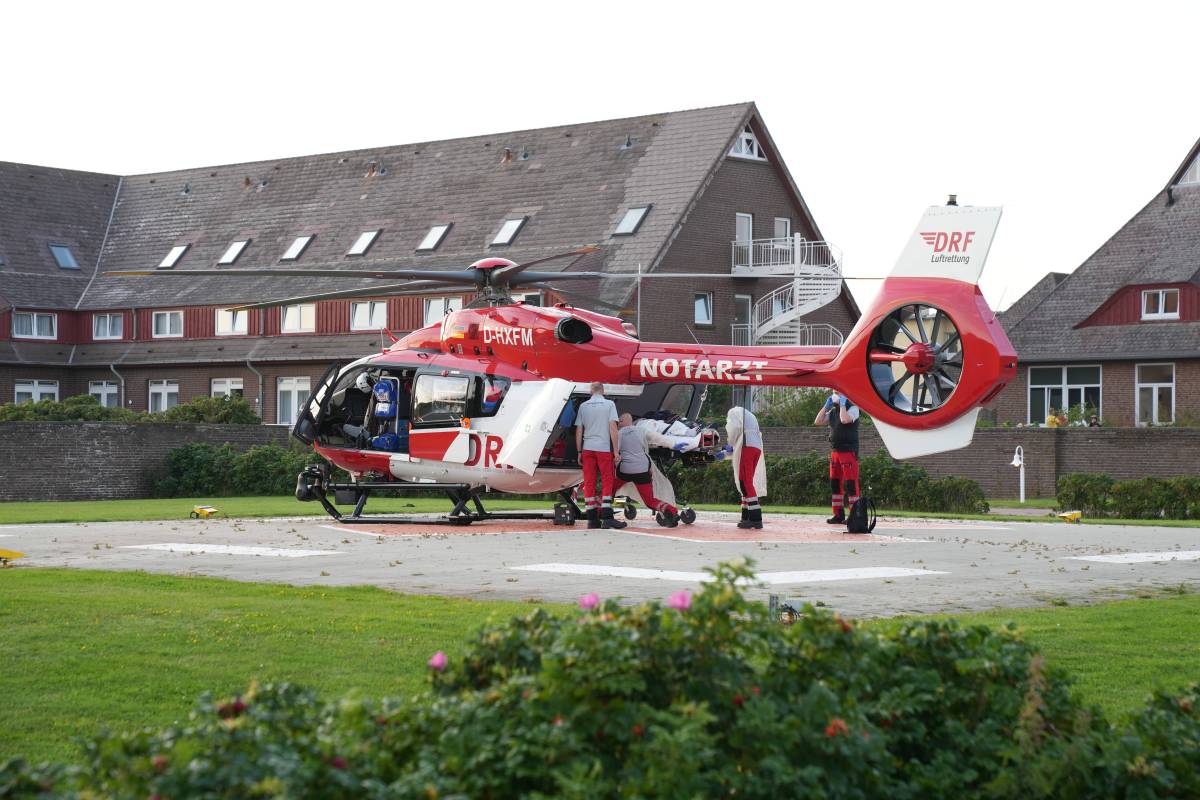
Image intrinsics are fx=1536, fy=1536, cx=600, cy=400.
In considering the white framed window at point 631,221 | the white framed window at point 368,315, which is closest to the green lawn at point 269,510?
the white framed window at point 631,221

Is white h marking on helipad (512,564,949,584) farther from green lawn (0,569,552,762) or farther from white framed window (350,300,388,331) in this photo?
white framed window (350,300,388,331)

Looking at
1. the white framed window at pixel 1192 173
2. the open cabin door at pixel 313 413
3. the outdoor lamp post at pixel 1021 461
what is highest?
the white framed window at pixel 1192 173

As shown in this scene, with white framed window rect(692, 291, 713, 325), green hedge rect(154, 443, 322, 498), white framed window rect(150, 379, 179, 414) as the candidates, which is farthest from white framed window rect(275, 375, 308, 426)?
green hedge rect(154, 443, 322, 498)

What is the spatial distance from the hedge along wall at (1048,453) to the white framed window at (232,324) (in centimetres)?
2642

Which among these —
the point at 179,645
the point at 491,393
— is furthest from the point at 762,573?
the point at 491,393

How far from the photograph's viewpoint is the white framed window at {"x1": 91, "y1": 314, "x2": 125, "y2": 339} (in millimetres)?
60188

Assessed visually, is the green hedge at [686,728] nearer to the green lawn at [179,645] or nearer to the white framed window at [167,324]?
the green lawn at [179,645]

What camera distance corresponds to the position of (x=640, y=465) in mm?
22438

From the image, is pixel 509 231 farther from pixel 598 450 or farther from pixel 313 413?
pixel 598 450

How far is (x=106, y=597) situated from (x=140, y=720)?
487 centimetres

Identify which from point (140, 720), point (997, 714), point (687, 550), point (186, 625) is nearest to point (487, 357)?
point (687, 550)

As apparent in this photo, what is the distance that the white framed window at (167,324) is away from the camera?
58.9 m

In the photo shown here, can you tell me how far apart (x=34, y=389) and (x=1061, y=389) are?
126ft

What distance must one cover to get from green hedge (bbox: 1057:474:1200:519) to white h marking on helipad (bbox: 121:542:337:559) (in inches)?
629
